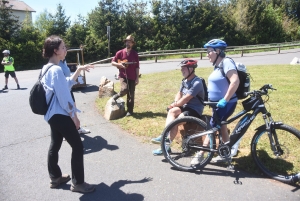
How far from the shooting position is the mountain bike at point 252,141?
367cm

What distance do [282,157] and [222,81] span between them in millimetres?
1499

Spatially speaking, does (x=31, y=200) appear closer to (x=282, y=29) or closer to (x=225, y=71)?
(x=225, y=71)

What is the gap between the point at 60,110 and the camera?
3.22 m

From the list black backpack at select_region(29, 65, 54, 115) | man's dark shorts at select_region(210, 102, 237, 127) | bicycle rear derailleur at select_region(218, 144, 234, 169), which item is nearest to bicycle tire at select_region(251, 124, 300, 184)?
bicycle rear derailleur at select_region(218, 144, 234, 169)

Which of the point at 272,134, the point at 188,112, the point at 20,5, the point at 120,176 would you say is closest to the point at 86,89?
the point at 188,112

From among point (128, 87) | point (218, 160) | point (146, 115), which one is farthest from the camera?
point (146, 115)

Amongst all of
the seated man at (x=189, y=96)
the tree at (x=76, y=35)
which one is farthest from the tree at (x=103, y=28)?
the seated man at (x=189, y=96)

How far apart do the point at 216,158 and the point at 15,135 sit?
4.26 meters

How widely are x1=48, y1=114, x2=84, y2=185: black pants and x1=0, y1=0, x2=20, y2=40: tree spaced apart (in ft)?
87.5

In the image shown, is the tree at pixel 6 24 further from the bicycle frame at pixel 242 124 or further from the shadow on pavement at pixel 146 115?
the bicycle frame at pixel 242 124

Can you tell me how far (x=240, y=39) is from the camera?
3662 centimetres

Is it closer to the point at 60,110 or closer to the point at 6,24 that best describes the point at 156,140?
the point at 60,110

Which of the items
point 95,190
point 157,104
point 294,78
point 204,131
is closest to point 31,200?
point 95,190

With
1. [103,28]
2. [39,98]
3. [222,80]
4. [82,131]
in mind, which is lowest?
Result: [82,131]
